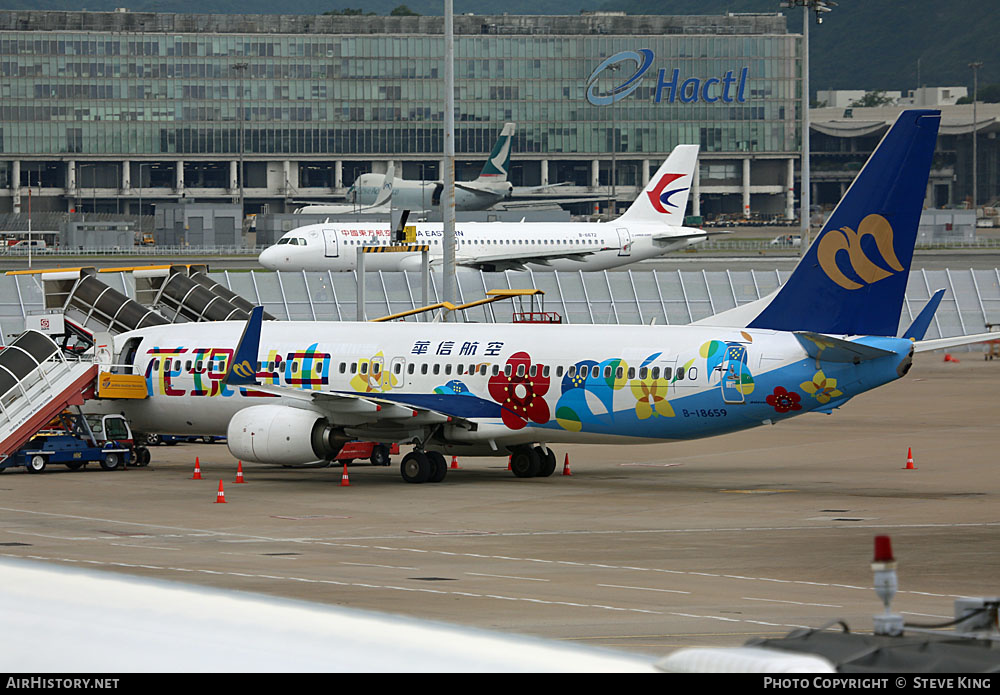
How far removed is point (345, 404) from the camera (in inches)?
1252

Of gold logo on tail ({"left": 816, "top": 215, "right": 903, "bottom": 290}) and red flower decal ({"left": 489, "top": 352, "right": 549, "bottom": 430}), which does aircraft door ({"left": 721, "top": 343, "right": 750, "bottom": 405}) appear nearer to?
gold logo on tail ({"left": 816, "top": 215, "right": 903, "bottom": 290})

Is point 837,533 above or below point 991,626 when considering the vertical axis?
below

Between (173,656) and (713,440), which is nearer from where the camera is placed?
(173,656)

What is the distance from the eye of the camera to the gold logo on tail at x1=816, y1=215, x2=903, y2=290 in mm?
30594

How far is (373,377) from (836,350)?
10.9m

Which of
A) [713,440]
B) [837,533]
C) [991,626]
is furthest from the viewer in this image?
[713,440]

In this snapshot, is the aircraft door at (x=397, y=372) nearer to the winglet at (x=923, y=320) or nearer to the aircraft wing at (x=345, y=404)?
the aircraft wing at (x=345, y=404)

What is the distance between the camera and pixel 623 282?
69.4 meters

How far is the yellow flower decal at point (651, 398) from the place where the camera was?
30750 mm

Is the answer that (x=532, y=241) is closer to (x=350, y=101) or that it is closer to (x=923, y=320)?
(x=923, y=320)

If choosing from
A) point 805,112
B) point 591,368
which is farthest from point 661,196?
point 591,368

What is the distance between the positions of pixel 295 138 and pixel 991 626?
18953cm

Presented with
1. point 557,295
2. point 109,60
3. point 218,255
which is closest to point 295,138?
point 109,60
